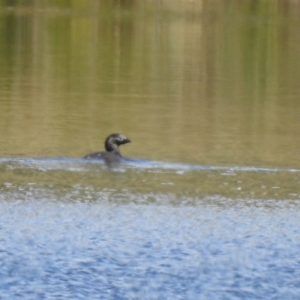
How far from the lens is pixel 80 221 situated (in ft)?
35.8

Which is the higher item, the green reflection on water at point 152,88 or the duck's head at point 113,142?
the duck's head at point 113,142

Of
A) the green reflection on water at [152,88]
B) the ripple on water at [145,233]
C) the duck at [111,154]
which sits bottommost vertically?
the green reflection on water at [152,88]

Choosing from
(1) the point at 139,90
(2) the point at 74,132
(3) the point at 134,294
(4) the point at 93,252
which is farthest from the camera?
(1) the point at 139,90

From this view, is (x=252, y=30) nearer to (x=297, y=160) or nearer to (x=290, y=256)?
(x=297, y=160)

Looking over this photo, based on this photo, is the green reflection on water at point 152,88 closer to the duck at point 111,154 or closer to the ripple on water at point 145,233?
the duck at point 111,154

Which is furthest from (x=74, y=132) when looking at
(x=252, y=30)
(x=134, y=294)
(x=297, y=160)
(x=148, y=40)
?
(x=252, y=30)

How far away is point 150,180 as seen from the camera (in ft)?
43.4

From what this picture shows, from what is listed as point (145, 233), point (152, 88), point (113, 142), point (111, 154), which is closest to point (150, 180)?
point (111, 154)

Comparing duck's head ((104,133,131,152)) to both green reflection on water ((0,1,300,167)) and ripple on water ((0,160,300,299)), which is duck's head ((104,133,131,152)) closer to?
green reflection on water ((0,1,300,167))

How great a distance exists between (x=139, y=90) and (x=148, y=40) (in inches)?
792

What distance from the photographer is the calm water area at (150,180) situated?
907cm

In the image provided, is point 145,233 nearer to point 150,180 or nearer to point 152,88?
point 150,180

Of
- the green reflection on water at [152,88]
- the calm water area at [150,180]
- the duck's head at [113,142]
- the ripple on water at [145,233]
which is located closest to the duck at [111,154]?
the duck's head at [113,142]

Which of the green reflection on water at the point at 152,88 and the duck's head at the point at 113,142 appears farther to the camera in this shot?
the green reflection on water at the point at 152,88
